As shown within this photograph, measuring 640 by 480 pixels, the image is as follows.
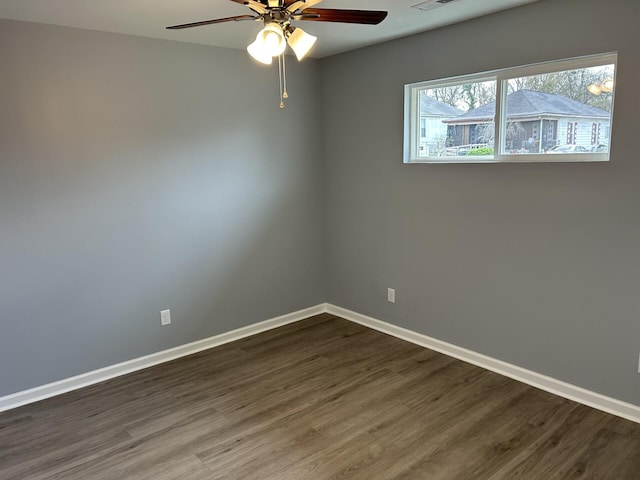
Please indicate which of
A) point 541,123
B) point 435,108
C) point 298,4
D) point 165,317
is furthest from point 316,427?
point 435,108

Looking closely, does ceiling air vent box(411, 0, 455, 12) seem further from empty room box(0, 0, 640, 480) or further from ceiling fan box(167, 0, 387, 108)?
ceiling fan box(167, 0, 387, 108)

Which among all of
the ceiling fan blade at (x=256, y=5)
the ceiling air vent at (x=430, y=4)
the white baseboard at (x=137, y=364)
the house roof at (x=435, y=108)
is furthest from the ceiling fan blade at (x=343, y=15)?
the white baseboard at (x=137, y=364)

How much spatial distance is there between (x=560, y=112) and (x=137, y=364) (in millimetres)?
3477

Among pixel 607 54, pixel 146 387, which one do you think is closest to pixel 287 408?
pixel 146 387

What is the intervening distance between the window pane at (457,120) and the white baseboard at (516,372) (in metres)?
1.51

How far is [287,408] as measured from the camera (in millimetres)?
2977

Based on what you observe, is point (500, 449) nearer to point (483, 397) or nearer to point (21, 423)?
point (483, 397)

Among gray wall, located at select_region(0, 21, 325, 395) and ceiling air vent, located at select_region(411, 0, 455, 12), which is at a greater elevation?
ceiling air vent, located at select_region(411, 0, 455, 12)

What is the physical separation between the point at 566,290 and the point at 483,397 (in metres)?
0.87

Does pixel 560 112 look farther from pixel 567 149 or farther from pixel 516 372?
pixel 516 372

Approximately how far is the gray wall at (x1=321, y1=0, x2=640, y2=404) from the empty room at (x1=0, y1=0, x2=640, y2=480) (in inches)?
0.6

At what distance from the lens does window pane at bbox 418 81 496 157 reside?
130 inches

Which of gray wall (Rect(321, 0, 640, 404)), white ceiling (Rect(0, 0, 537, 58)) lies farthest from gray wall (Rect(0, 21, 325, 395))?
gray wall (Rect(321, 0, 640, 404))

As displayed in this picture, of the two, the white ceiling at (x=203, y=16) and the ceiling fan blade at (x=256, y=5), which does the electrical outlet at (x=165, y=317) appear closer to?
the white ceiling at (x=203, y=16)
